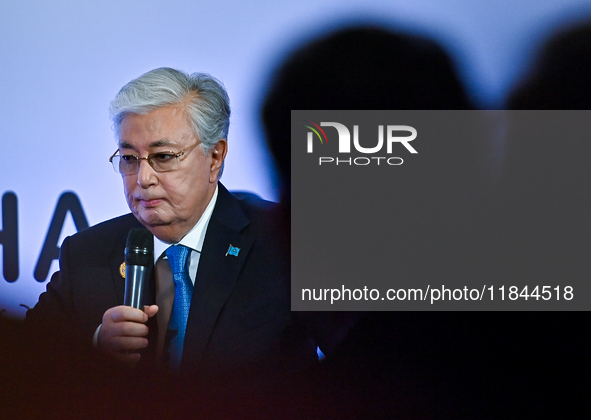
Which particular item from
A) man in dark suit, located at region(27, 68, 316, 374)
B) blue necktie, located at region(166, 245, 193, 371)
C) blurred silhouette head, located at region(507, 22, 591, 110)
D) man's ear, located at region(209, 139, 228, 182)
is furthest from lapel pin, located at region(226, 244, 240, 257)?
blurred silhouette head, located at region(507, 22, 591, 110)

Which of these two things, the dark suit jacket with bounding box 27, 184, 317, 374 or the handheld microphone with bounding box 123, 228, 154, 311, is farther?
the dark suit jacket with bounding box 27, 184, 317, 374

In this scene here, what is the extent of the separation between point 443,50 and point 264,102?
2.27 ft

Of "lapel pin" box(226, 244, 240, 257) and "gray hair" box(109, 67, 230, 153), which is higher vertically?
"gray hair" box(109, 67, 230, 153)

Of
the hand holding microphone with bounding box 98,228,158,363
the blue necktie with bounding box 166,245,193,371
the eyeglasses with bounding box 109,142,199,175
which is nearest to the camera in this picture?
the hand holding microphone with bounding box 98,228,158,363

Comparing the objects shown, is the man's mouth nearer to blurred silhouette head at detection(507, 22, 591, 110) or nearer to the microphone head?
the microphone head

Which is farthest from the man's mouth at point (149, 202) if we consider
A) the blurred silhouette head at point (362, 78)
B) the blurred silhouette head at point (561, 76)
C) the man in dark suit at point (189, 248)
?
the blurred silhouette head at point (561, 76)

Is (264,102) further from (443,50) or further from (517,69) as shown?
(517,69)

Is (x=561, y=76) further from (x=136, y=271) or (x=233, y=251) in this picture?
(x=136, y=271)

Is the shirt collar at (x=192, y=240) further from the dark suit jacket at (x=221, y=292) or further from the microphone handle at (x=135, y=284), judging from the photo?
the microphone handle at (x=135, y=284)

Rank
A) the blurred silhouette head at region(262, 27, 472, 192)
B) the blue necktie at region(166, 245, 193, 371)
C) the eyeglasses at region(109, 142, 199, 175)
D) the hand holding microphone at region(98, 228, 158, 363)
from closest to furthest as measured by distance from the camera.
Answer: the hand holding microphone at region(98, 228, 158, 363) → the eyeglasses at region(109, 142, 199, 175) → the blue necktie at region(166, 245, 193, 371) → the blurred silhouette head at region(262, 27, 472, 192)

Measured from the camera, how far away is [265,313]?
5.90ft

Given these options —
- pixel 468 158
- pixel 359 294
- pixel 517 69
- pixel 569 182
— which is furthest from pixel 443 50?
pixel 359 294

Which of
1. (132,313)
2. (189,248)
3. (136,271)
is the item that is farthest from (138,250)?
(189,248)

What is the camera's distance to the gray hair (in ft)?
5.47
